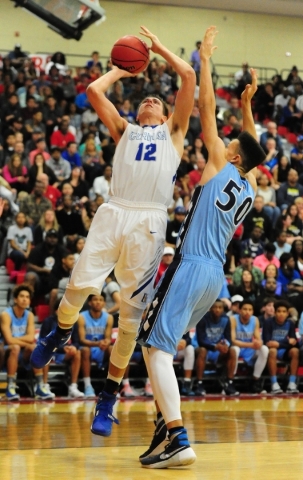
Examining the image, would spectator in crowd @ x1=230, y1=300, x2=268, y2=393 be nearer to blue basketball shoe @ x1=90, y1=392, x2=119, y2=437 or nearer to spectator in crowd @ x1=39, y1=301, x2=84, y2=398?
spectator in crowd @ x1=39, y1=301, x2=84, y2=398

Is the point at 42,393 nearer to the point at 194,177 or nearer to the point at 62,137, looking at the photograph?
the point at 194,177

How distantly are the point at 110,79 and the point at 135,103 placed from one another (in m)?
14.2

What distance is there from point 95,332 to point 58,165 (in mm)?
5364

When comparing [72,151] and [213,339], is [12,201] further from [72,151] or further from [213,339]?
[213,339]

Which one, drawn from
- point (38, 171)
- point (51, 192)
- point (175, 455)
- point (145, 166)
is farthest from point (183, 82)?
point (38, 171)

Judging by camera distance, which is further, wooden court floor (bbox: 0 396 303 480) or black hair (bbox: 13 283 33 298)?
black hair (bbox: 13 283 33 298)

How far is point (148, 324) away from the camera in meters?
5.75

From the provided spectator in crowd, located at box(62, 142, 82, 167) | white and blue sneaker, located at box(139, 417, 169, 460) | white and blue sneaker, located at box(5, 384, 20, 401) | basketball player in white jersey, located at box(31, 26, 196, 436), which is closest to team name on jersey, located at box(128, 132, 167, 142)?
basketball player in white jersey, located at box(31, 26, 196, 436)

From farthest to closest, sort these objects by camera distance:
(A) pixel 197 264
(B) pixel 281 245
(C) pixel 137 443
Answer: (B) pixel 281 245
(C) pixel 137 443
(A) pixel 197 264

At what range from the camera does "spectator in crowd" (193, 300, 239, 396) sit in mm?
12828

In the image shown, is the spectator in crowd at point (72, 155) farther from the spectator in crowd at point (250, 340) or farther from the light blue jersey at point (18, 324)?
the light blue jersey at point (18, 324)

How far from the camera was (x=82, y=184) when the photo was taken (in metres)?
16.2

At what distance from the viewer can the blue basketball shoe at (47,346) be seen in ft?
22.6

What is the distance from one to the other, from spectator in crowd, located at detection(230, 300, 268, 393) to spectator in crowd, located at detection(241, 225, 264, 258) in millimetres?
2439
